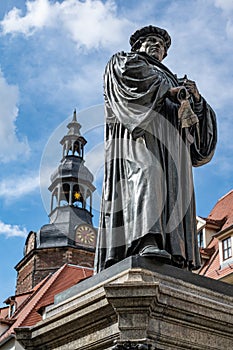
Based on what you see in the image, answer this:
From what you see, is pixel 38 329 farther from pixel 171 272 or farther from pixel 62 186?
pixel 62 186

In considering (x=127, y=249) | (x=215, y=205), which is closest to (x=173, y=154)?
(x=127, y=249)

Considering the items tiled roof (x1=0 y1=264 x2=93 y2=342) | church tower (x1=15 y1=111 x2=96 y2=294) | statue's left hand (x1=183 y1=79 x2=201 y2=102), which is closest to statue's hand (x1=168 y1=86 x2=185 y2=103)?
statue's left hand (x1=183 y1=79 x2=201 y2=102)

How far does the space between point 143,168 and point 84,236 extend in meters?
48.8

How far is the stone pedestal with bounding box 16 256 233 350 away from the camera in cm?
404

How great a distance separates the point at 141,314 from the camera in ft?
13.3

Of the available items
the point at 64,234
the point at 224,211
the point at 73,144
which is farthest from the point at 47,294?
the point at 73,144

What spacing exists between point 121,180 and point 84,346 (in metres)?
1.40

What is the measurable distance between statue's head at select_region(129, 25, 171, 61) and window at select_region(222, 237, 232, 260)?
1781 centimetres

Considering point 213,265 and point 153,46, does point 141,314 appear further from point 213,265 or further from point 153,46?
point 213,265

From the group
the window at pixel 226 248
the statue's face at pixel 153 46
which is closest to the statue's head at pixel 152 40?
the statue's face at pixel 153 46

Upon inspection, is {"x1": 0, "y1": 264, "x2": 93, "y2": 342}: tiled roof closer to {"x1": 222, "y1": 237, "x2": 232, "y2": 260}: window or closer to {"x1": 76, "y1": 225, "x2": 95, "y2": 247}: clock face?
{"x1": 222, "y1": 237, "x2": 232, "y2": 260}: window

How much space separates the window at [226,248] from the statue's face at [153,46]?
17.8 metres

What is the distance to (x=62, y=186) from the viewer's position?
183 ft

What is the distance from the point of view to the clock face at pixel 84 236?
175 ft
